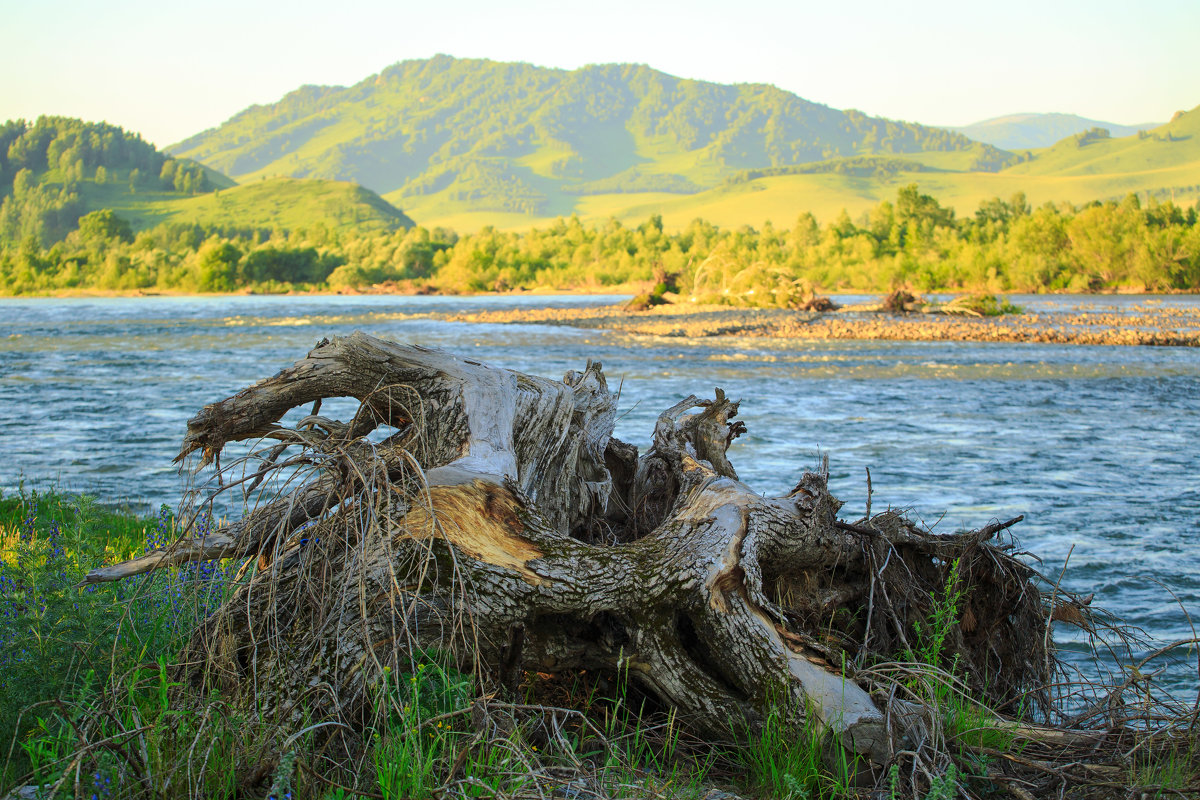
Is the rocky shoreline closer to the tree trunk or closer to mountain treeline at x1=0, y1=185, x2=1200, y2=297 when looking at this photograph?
mountain treeline at x1=0, y1=185, x2=1200, y2=297

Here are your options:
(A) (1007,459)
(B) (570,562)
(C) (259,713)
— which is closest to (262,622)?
(C) (259,713)

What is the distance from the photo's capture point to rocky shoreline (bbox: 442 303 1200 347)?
28.0 metres

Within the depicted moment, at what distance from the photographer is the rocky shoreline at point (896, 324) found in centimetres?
2805

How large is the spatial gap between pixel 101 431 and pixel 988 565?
44.1 feet

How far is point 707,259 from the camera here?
4722 cm

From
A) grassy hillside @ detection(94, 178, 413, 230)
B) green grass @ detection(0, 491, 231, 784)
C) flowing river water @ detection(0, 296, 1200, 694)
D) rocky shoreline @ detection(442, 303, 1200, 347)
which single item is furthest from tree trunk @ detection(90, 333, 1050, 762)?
grassy hillside @ detection(94, 178, 413, 230)

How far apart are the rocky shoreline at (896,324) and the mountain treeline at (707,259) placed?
18.3 feet

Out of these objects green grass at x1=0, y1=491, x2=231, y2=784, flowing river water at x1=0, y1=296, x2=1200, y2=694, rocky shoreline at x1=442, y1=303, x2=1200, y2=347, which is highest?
green grass at x1=0, y1=491, x2=231, y2=784

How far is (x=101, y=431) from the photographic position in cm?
1379

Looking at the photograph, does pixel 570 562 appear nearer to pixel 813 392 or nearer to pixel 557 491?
pixel 557 491

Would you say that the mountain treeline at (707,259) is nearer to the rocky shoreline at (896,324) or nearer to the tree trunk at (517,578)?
the rocky shoreline at (896,324)

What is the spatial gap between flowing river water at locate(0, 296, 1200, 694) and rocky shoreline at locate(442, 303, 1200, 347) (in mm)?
1661

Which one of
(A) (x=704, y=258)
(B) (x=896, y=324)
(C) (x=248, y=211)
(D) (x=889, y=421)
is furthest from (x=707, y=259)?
(C) (x=248, y=211)

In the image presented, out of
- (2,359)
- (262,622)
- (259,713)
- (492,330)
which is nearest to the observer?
(259,713)
